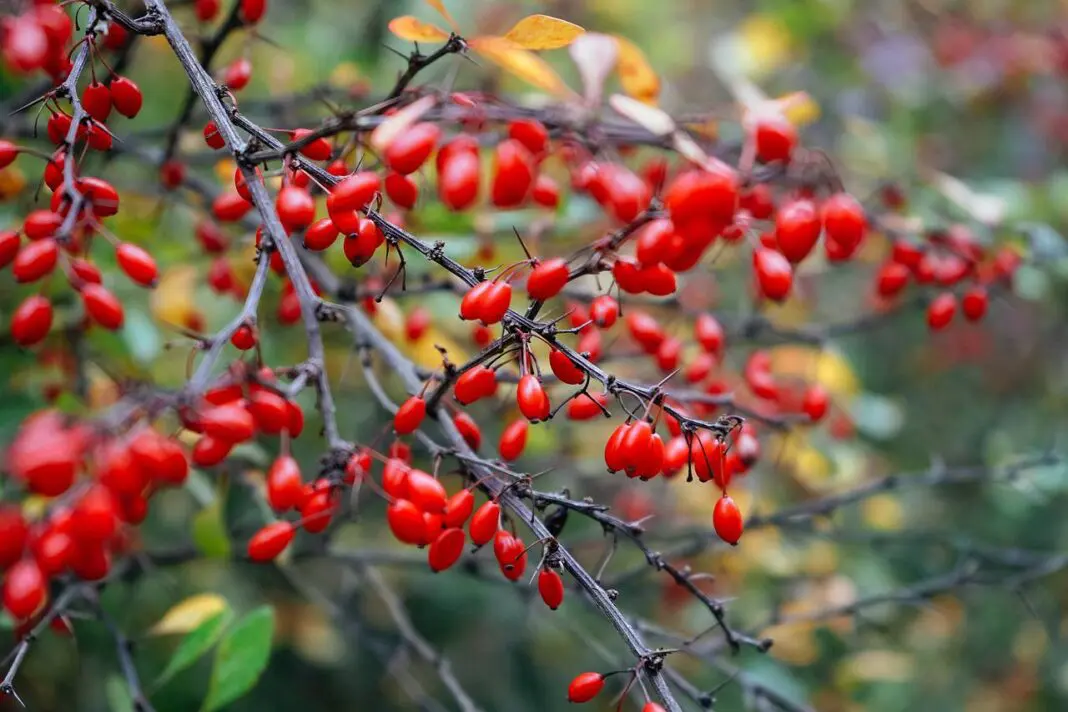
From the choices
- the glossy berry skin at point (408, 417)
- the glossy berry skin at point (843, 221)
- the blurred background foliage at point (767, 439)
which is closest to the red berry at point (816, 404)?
the blurred background foliage at point (767, 439)

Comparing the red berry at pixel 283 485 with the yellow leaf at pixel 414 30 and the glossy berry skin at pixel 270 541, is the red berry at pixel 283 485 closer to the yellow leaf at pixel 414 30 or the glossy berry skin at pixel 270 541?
the glossy berry skin at pixel 270 541

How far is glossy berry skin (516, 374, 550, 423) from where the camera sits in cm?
111

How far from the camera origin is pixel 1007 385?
465cm

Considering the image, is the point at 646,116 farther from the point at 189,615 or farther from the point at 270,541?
the point at 189,615

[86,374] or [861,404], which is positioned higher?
[86,374]

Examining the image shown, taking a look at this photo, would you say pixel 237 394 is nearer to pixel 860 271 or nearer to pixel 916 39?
pixel 860 271

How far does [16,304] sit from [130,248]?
103cm

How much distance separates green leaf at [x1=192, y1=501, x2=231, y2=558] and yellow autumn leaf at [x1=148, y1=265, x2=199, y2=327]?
58 centimetres

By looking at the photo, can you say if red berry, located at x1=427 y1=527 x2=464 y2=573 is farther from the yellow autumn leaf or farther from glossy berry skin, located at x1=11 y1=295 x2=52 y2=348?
the yellow autumn leaf

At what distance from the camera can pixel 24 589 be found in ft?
2.89

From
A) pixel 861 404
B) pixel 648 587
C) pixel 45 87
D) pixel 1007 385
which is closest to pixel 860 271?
pixel 1007 385

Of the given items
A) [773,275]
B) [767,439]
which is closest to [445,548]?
[773,275]

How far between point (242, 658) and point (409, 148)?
40.0 inches

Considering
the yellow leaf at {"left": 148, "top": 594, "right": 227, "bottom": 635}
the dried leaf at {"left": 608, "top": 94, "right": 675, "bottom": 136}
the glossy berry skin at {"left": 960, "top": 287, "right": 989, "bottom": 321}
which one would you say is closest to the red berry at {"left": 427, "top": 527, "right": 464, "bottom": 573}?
the dried leaf at {"left": 608, "top": 94, "right": 675, "bottom": 136}
